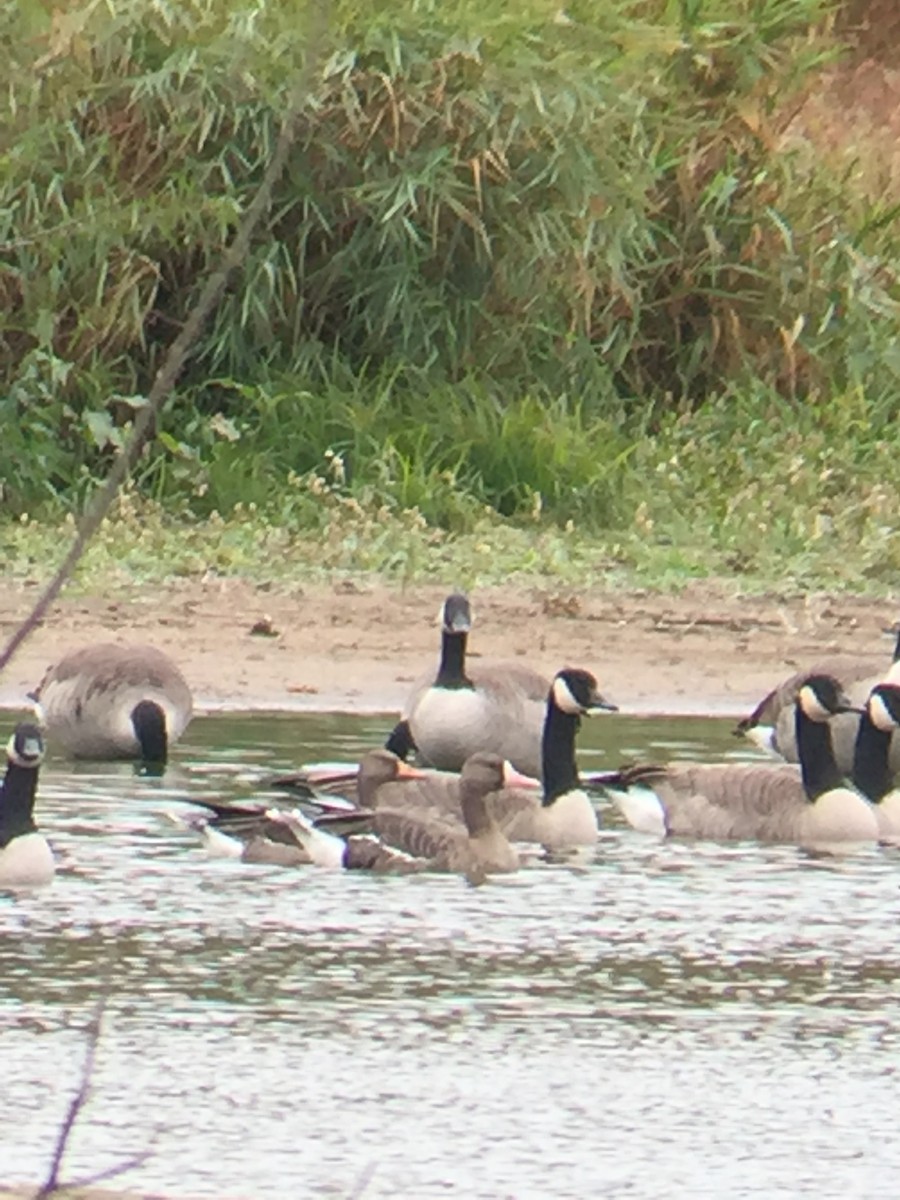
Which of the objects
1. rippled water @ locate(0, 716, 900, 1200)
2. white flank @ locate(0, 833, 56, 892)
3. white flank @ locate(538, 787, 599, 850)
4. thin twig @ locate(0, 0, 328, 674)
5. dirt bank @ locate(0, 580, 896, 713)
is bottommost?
rippled water @ locate(0, 716, 900, 1200)

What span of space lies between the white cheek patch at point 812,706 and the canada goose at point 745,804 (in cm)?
23

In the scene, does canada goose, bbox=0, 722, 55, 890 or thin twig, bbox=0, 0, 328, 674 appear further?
canada goose, bbox=0, 722, 55, 890

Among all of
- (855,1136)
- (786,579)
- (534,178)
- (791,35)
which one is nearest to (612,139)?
(534,178)

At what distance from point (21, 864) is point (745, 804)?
2.22 m

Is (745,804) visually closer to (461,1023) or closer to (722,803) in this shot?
(722,803)

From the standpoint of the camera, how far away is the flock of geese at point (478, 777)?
8531 millimetres

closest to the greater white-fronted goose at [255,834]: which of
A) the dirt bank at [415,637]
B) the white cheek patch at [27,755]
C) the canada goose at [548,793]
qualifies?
the canada goose at [548,793]

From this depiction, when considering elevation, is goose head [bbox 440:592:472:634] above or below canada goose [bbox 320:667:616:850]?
above

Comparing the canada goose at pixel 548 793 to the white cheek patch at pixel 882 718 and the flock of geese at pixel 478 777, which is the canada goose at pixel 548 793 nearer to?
the flock of geese at pixel 478 777

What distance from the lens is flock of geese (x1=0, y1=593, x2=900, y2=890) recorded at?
8531 mm

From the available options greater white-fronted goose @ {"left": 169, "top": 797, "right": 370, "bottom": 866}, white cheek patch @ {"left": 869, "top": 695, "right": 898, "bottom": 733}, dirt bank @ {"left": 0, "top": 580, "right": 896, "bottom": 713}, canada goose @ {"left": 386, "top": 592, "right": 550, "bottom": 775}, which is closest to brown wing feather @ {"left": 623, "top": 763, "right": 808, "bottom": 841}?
white cheek patch @ {"left": 869, "top": 695, "right": 898, "bottom": 733}

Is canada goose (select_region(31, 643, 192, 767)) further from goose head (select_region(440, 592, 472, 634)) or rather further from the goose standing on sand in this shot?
the goose standing on sand

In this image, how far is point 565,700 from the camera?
958 centimetres

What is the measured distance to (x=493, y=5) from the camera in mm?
16375
